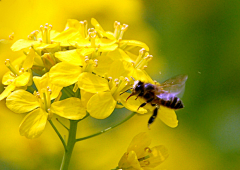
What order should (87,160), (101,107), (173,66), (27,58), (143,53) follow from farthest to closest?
(173,66) → (87,160) → (143,53) → (27,58) → (101,107)

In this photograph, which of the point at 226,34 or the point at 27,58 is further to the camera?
the point at 226,34

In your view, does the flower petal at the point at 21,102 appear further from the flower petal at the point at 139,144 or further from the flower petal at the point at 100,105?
the flower petal at the point at 139,144

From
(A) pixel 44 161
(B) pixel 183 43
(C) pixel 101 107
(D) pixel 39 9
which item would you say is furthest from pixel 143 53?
(D) pixel 39 9

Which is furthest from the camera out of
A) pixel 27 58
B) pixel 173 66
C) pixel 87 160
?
pixel 173 66

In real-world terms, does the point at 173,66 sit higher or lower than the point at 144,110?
lower

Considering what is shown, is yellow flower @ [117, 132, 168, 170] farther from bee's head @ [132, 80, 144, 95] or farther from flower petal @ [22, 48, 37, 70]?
flower petal @ [22, 48, 37, 70]

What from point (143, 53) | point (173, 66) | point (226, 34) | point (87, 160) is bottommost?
point (87, 160)

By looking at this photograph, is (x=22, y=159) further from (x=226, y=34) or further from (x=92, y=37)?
(x=226, y=34)
